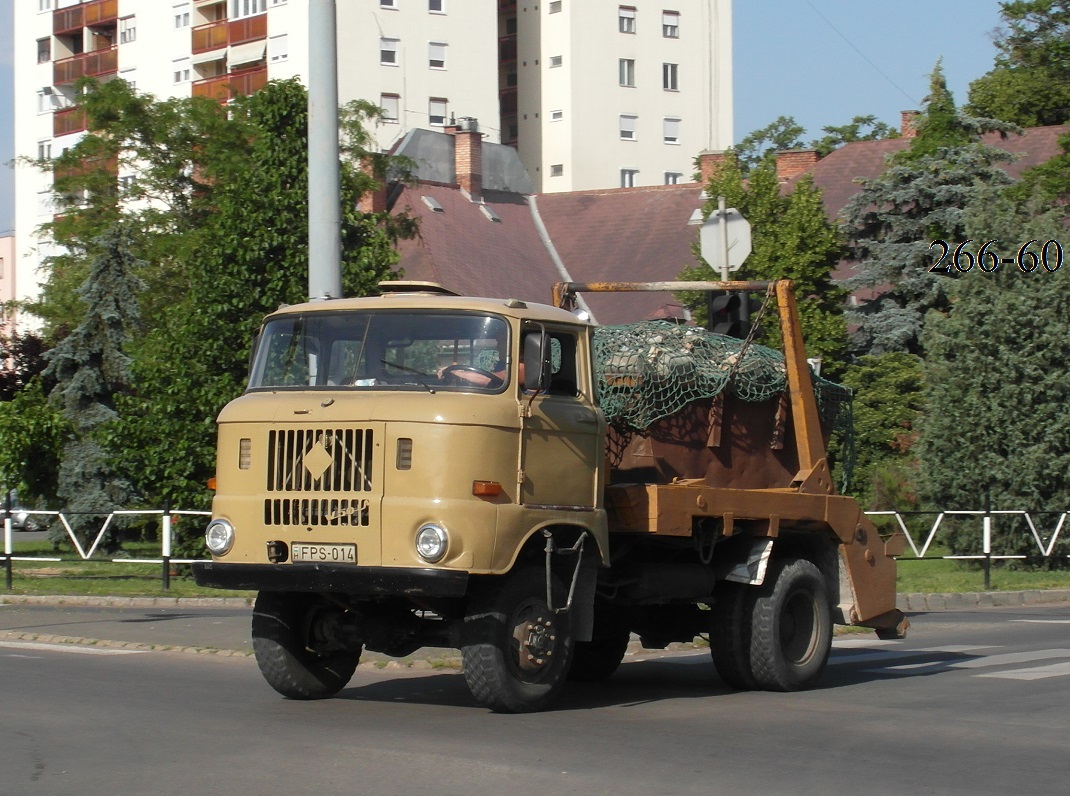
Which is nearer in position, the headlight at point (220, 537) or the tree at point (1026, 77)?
the headlight at point (220, 537)

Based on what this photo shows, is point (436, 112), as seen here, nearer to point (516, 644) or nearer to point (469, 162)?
point (469, 162)

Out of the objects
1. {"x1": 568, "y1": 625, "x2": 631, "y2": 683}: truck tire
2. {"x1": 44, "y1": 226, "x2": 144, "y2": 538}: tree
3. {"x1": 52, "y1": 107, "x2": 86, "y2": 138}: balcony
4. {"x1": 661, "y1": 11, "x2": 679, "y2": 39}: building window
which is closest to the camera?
{"x1": 568, "y1": 625, "x2": 631, "y2": 683}: truck tire

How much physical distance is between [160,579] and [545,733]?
1474 cm

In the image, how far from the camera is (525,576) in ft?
33.1

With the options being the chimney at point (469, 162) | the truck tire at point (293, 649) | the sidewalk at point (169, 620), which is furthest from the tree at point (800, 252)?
the truck tire at point (293, 649)

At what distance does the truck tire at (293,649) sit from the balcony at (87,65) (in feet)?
243

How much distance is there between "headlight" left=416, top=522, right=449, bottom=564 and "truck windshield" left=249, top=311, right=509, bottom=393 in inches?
35.7

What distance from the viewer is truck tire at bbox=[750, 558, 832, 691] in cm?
1165

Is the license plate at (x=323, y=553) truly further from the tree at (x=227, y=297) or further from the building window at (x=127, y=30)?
the building window at (x=127, y=30)

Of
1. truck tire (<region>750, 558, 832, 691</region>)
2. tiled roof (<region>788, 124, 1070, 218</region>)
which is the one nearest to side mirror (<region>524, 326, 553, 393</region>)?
truck tire (<region>750, 558, 832, 691</region>)

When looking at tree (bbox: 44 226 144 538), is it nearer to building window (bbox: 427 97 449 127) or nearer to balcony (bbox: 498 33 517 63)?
building window (bbox: 427 97 449 127)

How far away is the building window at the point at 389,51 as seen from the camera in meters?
75.0

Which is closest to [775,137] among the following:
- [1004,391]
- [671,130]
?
[671,130]

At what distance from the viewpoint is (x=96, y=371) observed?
39.1m
